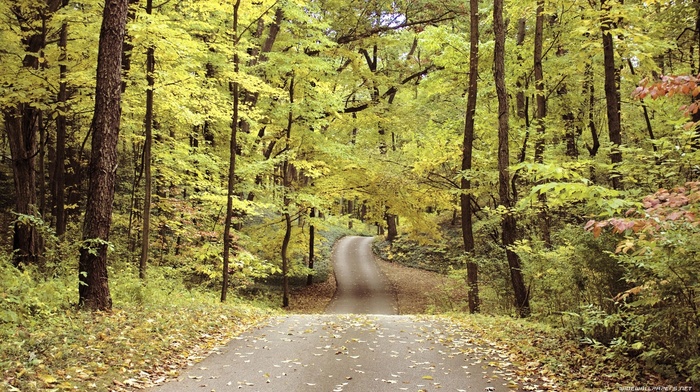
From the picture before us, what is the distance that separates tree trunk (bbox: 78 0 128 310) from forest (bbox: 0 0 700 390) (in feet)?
0.11

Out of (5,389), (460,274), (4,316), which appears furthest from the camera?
(460,274)

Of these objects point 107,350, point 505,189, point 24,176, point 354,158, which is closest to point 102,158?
point 107,350

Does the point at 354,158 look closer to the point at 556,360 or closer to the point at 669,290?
the point at 556,360

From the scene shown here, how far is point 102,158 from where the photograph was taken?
8258mm

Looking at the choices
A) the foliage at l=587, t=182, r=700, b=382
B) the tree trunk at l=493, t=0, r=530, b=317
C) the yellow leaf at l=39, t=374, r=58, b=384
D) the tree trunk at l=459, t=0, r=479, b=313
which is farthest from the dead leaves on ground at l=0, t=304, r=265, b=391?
the tree trunk at l=459, t=0, r=479, b=313

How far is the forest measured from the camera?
19.8 ft

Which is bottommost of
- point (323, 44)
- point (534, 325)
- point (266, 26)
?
point (534, 325)

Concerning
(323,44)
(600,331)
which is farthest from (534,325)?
(323,44)

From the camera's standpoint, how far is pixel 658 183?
7.27 m

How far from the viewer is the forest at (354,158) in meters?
6.05

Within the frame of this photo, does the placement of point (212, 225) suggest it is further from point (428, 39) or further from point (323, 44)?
point (428, 39)

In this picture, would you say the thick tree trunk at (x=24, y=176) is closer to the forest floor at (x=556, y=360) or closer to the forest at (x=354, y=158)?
the forest at (x=354, y=158)

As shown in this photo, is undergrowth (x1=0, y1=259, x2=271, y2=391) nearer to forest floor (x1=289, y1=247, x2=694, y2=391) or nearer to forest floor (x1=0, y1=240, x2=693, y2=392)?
forest floor (x1=0, y1=240, x2=693, y2=392)

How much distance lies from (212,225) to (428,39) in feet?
35.2
